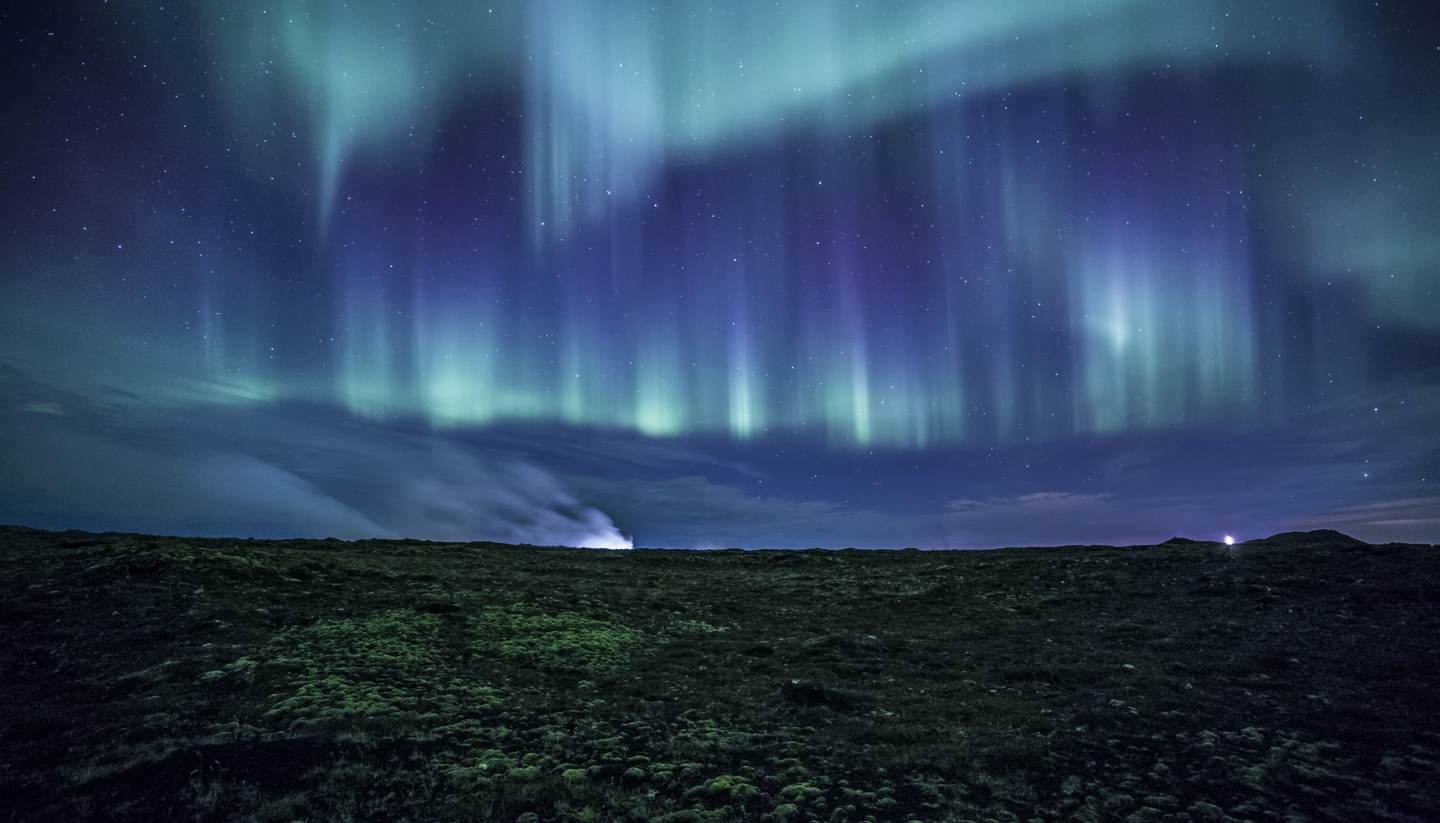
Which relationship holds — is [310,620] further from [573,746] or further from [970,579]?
[970,579]

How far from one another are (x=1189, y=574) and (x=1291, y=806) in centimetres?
2693

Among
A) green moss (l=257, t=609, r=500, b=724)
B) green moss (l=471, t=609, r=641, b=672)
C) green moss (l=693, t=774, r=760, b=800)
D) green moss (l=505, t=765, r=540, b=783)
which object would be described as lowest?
green moss (l=471, t=609, r=641, b=672)

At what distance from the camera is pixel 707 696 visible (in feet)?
57.6

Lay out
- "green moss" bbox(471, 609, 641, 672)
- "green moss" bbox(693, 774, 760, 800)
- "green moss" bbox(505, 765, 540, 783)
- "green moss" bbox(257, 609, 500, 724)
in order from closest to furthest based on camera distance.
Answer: "green moss" bbox(693, 774, 760, 800) → "green moss" bbox(505, 765, 540, 783) → "green moss" bbox(257, 609, 500, 724) → "green moss" bbox(471, 609, 641, 672)

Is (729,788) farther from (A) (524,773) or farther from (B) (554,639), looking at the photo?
A: (B) (554,639)

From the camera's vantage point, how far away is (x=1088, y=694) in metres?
17.0

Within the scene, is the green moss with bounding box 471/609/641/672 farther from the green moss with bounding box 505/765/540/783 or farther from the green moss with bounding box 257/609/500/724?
the green moss with bounding box 505/765/540/783

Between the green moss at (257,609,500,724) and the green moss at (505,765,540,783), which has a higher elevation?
the green moss at (257,609,500,724)

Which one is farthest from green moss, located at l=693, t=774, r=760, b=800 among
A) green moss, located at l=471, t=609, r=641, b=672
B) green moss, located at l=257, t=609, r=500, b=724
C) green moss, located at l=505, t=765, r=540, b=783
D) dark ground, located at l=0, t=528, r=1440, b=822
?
green moss, located at l=471, t=609, r=641, b=672

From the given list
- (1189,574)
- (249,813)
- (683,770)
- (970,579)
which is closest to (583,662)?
(683,770)

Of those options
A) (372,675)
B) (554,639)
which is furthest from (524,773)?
(554,639)

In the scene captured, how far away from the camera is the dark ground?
36.9ft

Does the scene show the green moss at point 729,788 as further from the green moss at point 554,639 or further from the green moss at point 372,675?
the green moss at point 554,639

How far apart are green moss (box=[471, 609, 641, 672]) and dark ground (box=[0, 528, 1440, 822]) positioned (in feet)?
0.49
